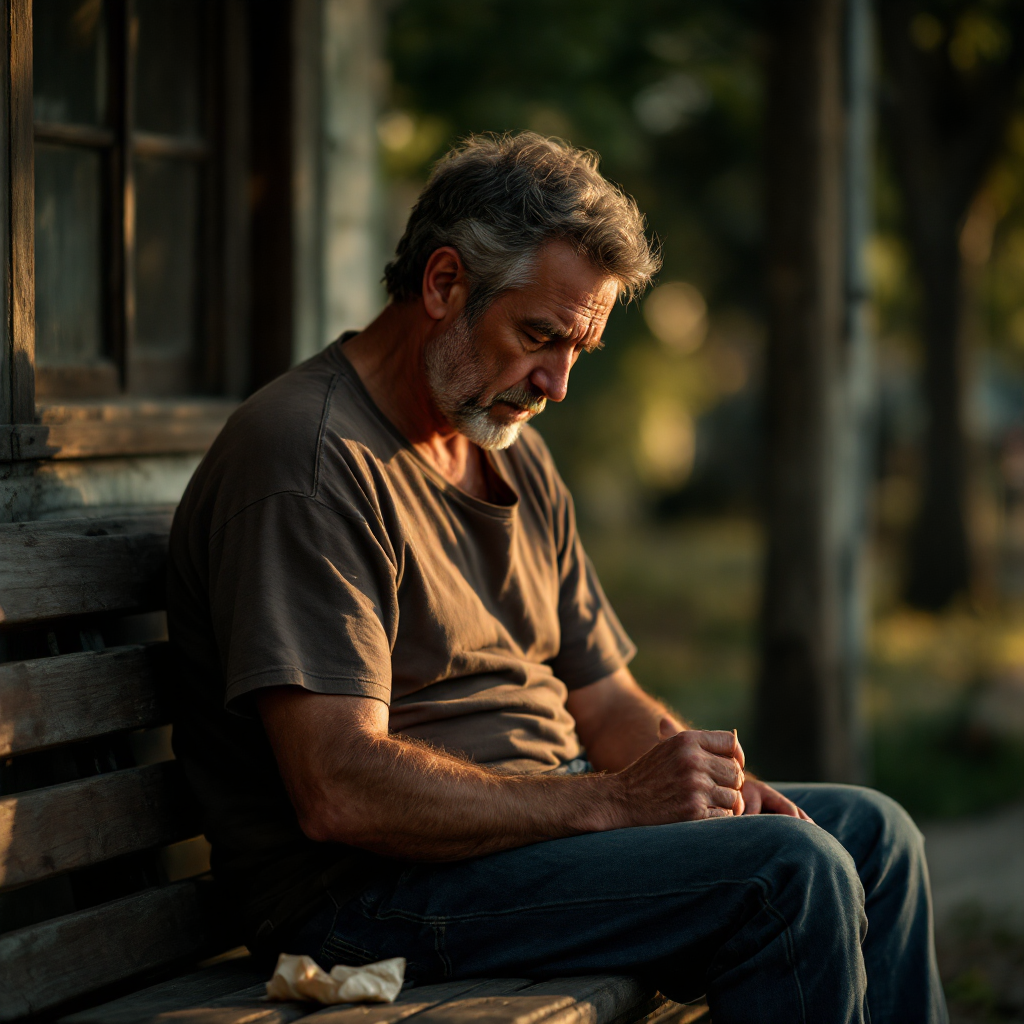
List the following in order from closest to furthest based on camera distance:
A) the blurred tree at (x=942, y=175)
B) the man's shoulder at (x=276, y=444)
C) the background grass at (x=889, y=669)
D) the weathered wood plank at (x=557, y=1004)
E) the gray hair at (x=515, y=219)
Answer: the weathered wood plank at (x=557, y=1004) → the man's shoulder at (x=276, y=444) → the gray hair at (x=515, y=219) → the background grass at (x=889, y=669) → the blurred tree at (x=942, y=175)

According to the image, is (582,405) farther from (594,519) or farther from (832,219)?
(832,219)

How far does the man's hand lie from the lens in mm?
2461

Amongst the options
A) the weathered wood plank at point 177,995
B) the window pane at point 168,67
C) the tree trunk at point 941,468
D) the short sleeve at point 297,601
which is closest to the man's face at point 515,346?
the short sleeve at point 297,601

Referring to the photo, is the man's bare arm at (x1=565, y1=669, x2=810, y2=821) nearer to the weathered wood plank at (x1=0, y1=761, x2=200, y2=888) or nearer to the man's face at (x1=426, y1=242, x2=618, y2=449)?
the man's face at (x1=426, y1=242, x2=618, y2=449)

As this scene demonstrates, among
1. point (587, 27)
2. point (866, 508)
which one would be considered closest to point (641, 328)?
point (587, 27)

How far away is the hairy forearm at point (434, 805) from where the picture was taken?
6.54 feet

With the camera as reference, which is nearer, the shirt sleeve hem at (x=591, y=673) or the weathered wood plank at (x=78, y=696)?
the weathered wood plank at (x=78, y=696)

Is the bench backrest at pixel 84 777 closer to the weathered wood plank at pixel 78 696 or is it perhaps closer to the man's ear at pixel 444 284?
the weathered wood plank at pixel 78 696

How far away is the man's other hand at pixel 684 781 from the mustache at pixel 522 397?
27.5 inches

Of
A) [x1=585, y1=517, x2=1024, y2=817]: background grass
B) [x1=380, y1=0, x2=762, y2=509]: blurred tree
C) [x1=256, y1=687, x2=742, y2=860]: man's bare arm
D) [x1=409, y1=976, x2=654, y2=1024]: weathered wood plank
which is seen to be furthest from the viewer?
[x1=380, y1=0, x2=762, y2=509]: blurred tree

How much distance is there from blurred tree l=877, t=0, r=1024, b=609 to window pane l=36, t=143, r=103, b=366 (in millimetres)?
7249

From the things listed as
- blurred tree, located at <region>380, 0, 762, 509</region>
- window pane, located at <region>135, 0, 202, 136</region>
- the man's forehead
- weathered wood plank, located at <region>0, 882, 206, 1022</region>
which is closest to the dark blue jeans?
weathered wood plank, located at <region>0, 882, 206, 1022</region>

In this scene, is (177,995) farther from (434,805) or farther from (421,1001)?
(434,805)

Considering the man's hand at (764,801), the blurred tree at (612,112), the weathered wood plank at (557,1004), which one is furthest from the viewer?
the blurred tree at (612,112)
